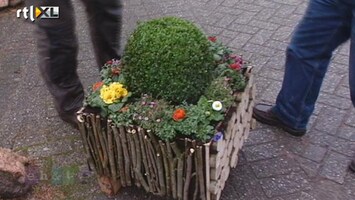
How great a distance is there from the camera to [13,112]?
3.17 meters

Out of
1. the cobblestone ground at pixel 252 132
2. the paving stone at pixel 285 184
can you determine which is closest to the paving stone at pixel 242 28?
the cobblestone ground at pixel 252 132

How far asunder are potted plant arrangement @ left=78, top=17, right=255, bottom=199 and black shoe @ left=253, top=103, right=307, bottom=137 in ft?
2.15

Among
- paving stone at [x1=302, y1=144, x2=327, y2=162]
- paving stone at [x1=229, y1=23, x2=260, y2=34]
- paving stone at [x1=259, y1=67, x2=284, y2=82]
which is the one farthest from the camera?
paving stone at [x1=229, y1=23, x2=260, y2=34]

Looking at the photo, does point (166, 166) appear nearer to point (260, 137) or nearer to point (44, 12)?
point (260, 137)

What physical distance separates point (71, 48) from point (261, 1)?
2.19m

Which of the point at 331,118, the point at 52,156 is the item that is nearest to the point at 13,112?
the point at 52,156

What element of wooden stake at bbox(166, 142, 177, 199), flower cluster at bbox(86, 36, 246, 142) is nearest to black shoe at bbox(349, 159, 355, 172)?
flower cluster at bbox(86, 36, 246, 142)

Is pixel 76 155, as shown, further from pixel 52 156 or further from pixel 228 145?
pixel 228 145

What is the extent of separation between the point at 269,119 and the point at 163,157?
Result: 106 centimetres

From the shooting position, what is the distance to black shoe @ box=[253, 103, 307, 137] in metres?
2.82

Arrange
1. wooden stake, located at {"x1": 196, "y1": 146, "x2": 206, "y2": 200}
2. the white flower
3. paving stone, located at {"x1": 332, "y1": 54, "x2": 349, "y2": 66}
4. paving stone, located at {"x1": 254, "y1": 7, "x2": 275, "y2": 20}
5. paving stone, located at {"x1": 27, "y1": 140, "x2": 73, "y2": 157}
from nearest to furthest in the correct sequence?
wooden stake, located at {"x1": 196, "y1": 146, "x2": 206, "y2": 200} → the white flower → paving stone, located at {"x1": 27, "y1": 140, "x2": 73, "y2": 157} → paving stone, located at {"x1": 332, "y1": 54, "x2": 349, "y2": 66} → paving stone, located at {"x1": 254, "y1": 7, "x2": 275, "y2": 20}

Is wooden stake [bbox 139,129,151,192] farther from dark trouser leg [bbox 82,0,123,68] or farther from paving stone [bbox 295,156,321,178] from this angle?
dark trouser leg [bbox 82,0,123,68]

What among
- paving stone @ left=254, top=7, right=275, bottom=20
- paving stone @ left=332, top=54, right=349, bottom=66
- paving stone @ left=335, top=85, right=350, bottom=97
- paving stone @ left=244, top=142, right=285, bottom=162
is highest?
paving stone @ left=254, top=7, right=275, bottom=20

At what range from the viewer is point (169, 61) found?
2.04m
